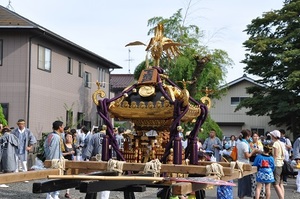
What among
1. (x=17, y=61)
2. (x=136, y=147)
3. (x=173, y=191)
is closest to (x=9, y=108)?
(x=17, y=61)

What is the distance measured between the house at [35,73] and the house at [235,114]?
18.7 meters

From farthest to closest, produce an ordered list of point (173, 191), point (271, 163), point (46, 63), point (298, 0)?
point (298, 0), point (46, 63), point (271, 163), point (173, 191)

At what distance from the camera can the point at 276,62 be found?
3189 cm

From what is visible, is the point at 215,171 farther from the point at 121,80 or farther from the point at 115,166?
the point at 121,80

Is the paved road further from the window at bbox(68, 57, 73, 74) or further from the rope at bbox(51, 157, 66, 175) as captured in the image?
the window at bbox(68, 57, 73, 74)

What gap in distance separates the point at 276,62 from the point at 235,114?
13960mm

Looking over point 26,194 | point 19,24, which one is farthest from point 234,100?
point 26,194

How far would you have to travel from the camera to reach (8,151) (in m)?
14.5

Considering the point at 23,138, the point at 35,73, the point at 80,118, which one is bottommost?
the point at 23,138

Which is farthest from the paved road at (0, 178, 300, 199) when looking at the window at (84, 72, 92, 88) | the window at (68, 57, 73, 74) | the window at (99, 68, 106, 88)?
the window at (99, 68, 106, 88)

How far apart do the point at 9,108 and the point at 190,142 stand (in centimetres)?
1797

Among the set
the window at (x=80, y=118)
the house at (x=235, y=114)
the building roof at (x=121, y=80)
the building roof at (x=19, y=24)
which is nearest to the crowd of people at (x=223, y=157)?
the building roof at (x=19, y=24)

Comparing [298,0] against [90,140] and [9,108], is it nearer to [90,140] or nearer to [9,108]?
[9,108]

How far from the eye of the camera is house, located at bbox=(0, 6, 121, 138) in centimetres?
2403
